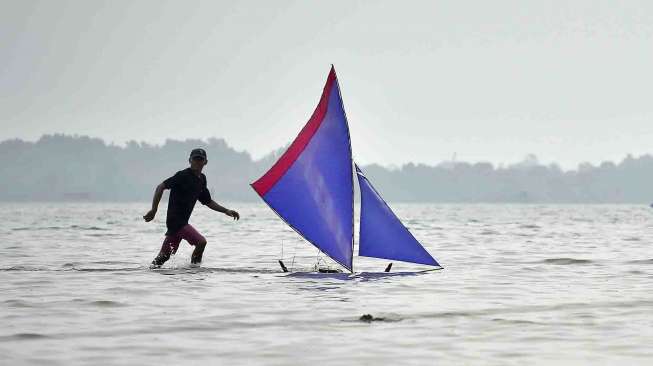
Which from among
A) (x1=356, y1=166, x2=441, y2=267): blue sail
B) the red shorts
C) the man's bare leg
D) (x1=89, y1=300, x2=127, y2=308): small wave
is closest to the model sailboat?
(x1=356, y1=166, x2=441, y2=267): blue sail

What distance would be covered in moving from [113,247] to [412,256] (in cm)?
1707

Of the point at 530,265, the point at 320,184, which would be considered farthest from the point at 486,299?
the point at 530,265

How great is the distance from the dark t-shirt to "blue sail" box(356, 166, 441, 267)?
3.18 meters

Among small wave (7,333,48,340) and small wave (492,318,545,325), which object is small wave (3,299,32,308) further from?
small wave (492,318,545,325)

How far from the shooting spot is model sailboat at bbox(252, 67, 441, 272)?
1823 cm

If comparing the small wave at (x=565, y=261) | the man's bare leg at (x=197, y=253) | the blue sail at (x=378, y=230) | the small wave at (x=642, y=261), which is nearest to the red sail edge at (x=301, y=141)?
the blue sail at (x=378, y=230)

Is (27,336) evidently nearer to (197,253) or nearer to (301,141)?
(301,141)

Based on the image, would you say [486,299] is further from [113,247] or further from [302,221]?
[113,247]

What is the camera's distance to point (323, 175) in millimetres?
18312

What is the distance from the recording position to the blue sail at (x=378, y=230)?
1809 cm

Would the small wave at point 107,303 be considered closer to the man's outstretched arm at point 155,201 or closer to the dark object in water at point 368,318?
the man's outstretched arm at point 155,201

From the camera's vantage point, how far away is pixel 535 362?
385 inches

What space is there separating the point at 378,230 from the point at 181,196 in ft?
12.4

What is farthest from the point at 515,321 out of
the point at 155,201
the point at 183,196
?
the point at 183,196
